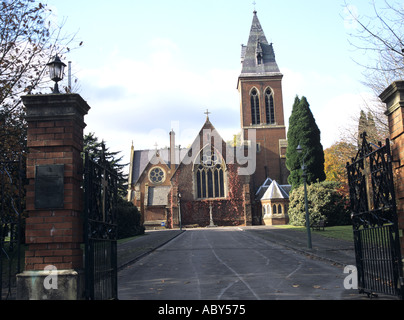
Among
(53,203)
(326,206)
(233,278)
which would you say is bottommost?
(233,278)

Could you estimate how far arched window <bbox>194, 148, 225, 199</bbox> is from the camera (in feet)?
165

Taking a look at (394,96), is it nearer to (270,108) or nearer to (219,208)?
(219,208)

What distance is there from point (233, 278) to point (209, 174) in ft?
134

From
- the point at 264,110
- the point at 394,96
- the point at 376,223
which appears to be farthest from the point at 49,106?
the point at 264,110

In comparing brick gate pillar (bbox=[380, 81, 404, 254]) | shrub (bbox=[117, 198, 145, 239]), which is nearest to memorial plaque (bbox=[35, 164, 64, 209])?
brick gate pillar (bbox=[380, 81, 404, 254])

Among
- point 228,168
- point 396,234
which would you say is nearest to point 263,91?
point 228,168

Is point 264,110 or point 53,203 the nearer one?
point 53,203

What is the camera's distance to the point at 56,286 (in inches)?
218

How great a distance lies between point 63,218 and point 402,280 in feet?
15.8

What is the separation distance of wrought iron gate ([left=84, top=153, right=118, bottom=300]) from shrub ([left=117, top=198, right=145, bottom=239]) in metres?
26.0

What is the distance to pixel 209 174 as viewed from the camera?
50844mm

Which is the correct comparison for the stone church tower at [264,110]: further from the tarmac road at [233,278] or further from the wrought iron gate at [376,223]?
the wrought iron gate at [376,223]

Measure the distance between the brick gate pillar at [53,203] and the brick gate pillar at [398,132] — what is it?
468 centimetres
